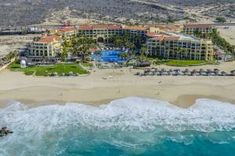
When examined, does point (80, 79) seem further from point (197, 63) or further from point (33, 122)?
point (197, 63)

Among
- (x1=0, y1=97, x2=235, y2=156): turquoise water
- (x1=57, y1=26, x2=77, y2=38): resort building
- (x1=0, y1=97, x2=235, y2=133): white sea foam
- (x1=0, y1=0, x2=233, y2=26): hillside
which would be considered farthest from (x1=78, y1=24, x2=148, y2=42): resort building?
(x1=0, y1=97, x2=235, y2=133): white sea foam

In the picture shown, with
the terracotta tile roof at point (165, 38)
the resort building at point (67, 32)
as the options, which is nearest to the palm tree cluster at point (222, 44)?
the terracotta tile roof at point (165, 38)

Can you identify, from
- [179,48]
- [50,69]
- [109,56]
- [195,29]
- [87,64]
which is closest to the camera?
[50,69]

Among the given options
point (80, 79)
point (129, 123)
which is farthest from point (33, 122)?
point (80, 79)

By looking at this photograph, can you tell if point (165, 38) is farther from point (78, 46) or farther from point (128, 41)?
point (78, 46)

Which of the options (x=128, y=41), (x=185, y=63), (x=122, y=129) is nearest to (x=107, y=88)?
(x=122, y=129)

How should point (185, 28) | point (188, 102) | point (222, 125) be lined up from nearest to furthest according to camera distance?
point (222, 125) → point (188, 102) → point (185, 28)
